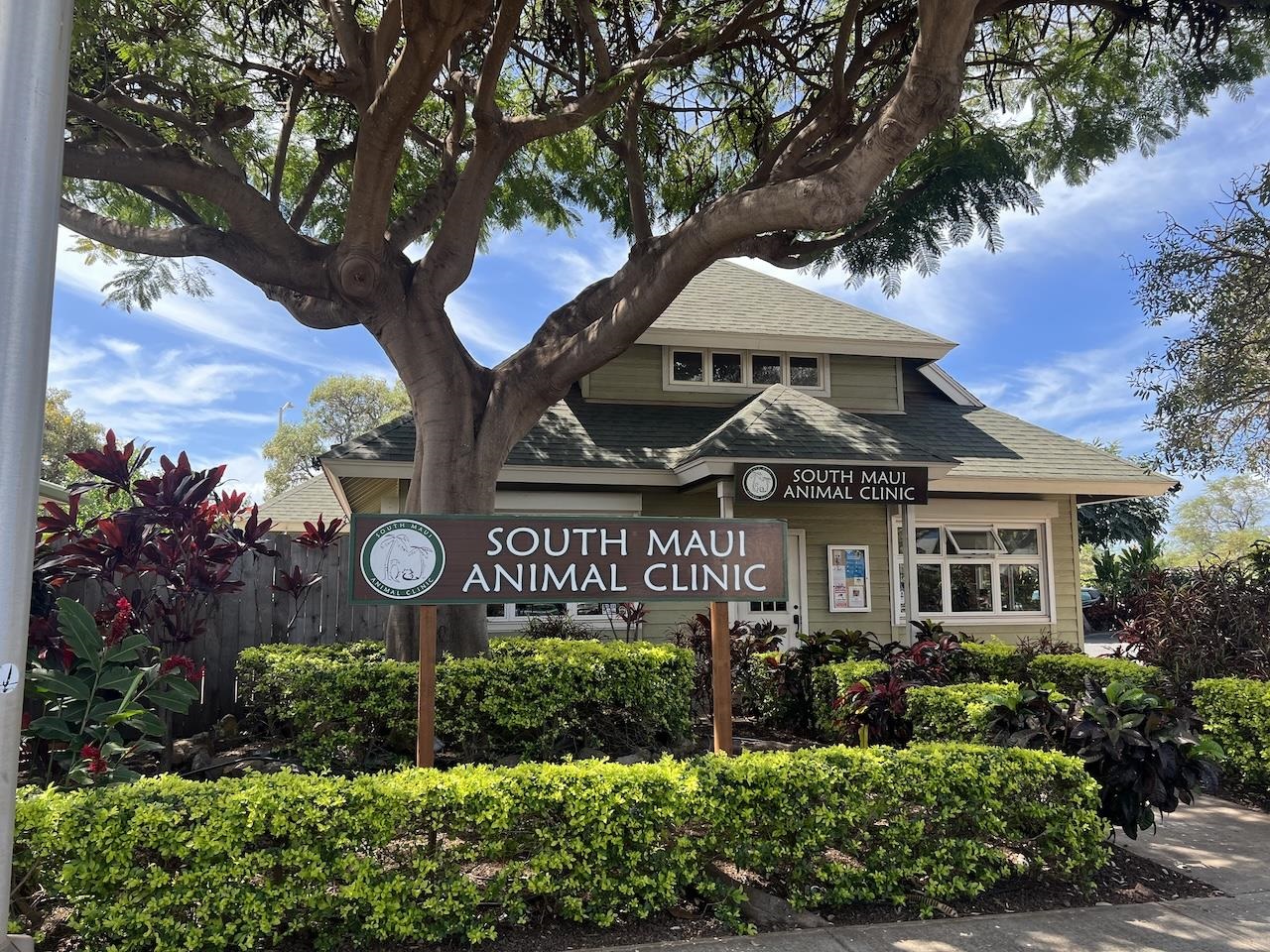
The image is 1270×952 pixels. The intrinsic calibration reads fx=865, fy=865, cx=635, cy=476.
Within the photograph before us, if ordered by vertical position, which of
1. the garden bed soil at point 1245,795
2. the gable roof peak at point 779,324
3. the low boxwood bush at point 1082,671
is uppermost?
the gable roof peak at point 779,324

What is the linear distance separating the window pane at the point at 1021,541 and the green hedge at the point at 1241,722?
7.43 metres

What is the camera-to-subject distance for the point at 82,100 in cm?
793

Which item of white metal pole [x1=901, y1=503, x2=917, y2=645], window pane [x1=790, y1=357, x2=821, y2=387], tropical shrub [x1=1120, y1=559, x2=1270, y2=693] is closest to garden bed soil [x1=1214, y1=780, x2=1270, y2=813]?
tropical shrub [x1=1120, y1=559, x2=1270, y2=693]

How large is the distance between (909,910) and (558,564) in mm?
2667

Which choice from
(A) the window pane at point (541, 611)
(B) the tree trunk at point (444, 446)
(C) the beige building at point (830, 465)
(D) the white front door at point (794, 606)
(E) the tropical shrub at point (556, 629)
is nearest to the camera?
(B) the tree trunk at point (444, 446)

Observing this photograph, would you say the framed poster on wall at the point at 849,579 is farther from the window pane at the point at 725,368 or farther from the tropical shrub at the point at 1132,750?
the tropical shrub at the point at 1132,750

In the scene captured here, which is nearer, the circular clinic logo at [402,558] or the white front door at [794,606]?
the circular clinic logo at [402,558]

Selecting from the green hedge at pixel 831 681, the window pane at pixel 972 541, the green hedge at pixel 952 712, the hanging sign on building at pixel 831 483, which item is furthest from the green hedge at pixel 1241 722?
the window pane at pixel 972 541

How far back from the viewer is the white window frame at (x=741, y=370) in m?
14.6

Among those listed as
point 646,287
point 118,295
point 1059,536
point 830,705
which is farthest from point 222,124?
point 1059,536

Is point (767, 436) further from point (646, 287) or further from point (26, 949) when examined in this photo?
point (26, 949)

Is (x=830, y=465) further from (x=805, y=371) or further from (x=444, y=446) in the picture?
(x=444, y=446)

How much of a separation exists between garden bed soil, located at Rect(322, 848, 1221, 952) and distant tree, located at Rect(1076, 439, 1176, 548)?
2813 cm

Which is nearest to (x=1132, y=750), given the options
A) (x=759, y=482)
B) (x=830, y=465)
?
(x=759, y=482)
